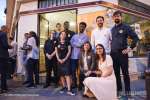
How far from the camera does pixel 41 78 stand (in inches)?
424

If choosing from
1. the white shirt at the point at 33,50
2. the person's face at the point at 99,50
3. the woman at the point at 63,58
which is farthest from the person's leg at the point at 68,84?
the white shirt at the point at 33,50

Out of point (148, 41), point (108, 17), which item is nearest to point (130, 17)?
point (108, 17)

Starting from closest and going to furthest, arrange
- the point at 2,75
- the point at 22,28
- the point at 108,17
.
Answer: the point at 2,75 → the point at 108,17 → the point at 22,28

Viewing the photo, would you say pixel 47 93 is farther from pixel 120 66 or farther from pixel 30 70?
pixel 120 66

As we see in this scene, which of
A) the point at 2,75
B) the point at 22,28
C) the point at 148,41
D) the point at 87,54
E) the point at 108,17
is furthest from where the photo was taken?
the point at 22,28

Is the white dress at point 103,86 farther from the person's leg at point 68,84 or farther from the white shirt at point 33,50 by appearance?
the white shirt at point 33,50

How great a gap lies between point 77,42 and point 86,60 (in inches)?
31.2

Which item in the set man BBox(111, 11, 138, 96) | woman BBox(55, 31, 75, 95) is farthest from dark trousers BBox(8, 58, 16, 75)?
man BBox(111, 11, 138, 96)

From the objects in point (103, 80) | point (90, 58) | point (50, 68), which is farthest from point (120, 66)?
point (50, 68)

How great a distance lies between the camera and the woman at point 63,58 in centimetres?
827

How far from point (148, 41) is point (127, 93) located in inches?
154

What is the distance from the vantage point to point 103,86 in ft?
23.5

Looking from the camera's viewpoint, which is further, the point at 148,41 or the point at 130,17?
the point at 148,41

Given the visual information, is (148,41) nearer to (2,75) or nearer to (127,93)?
(127,93)
